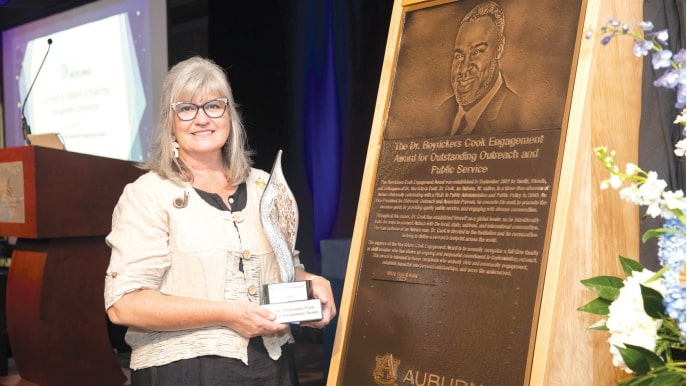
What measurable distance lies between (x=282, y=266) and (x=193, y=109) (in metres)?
0.52

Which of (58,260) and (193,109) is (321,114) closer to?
(58,260)

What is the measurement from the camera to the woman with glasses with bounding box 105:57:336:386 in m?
1.93

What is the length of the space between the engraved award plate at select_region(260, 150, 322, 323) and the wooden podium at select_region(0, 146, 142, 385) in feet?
6.82

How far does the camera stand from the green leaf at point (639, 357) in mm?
1201

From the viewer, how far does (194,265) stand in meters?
2.00

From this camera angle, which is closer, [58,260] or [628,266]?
[628,266]

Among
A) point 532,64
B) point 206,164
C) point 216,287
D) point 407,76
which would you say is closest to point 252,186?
point 206,164

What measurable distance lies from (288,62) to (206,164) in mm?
2934

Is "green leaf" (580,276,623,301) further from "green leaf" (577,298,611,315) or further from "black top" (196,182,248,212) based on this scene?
"black top" (196,182,248,212)

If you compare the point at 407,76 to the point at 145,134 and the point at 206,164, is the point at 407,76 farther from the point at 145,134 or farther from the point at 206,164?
the point at 145,134

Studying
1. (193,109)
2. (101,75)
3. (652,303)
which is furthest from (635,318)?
(101,75)

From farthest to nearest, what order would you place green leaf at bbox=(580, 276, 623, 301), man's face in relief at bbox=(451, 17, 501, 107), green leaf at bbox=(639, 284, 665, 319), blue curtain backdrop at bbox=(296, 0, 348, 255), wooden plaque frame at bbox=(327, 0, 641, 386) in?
1. blue curtain backdrop at bbox=(296, 0, 348, 255)
2. man's face in relief at bbox=(451, 17, 501, 107)
3. wooden plaque frame at bbox=(327, 0, 641, 386)
4. green leaf at bbox=(580, 276, 623, 301)
5. green leaf at bbox=(639, 284, 665, 319)

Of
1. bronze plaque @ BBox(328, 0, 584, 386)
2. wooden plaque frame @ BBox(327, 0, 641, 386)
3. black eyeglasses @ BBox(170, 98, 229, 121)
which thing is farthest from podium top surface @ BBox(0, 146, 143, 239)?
wooden plaque frame @ BBox(327, 0, 641, 386)

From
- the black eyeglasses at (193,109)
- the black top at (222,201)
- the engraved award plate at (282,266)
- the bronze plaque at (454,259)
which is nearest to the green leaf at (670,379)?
the bronze plaque at (454,259)
